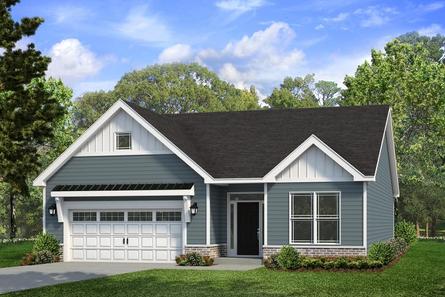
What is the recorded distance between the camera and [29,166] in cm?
1870

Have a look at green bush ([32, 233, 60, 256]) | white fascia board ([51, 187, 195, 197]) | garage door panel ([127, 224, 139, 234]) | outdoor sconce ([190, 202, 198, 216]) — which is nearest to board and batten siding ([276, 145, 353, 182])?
outdoor sconce ([190, 202, 198, 216])

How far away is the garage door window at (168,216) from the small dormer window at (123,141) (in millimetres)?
3066

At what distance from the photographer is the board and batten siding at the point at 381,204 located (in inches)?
1134

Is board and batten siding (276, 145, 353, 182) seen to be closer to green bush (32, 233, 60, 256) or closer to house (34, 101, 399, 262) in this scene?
house (34, 101, 399, 262)

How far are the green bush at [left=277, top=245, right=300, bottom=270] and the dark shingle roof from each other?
3.99 metres

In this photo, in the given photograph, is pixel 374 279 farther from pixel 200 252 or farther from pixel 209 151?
pixel 209 151

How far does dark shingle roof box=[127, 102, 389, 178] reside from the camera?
29.2 meters

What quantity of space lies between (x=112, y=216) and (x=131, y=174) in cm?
203

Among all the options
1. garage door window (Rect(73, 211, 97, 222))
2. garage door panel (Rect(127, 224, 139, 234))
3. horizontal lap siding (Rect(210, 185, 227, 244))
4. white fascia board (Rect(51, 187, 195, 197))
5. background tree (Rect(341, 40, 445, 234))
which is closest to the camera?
white fascia board (Rect(51, 187, 195, 197))

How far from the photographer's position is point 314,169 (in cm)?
2742

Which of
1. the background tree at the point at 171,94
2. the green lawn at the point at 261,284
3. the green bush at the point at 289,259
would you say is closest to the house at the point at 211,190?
the green bush at the point at 289,259

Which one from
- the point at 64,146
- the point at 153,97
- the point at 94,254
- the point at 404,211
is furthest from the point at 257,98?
the point at 94,254

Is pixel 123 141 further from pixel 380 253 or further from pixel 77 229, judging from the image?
pixel 380 253

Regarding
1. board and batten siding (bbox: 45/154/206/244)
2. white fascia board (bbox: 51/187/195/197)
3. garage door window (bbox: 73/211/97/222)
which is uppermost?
board and batten siding (bbox: 45/154/206/244)
